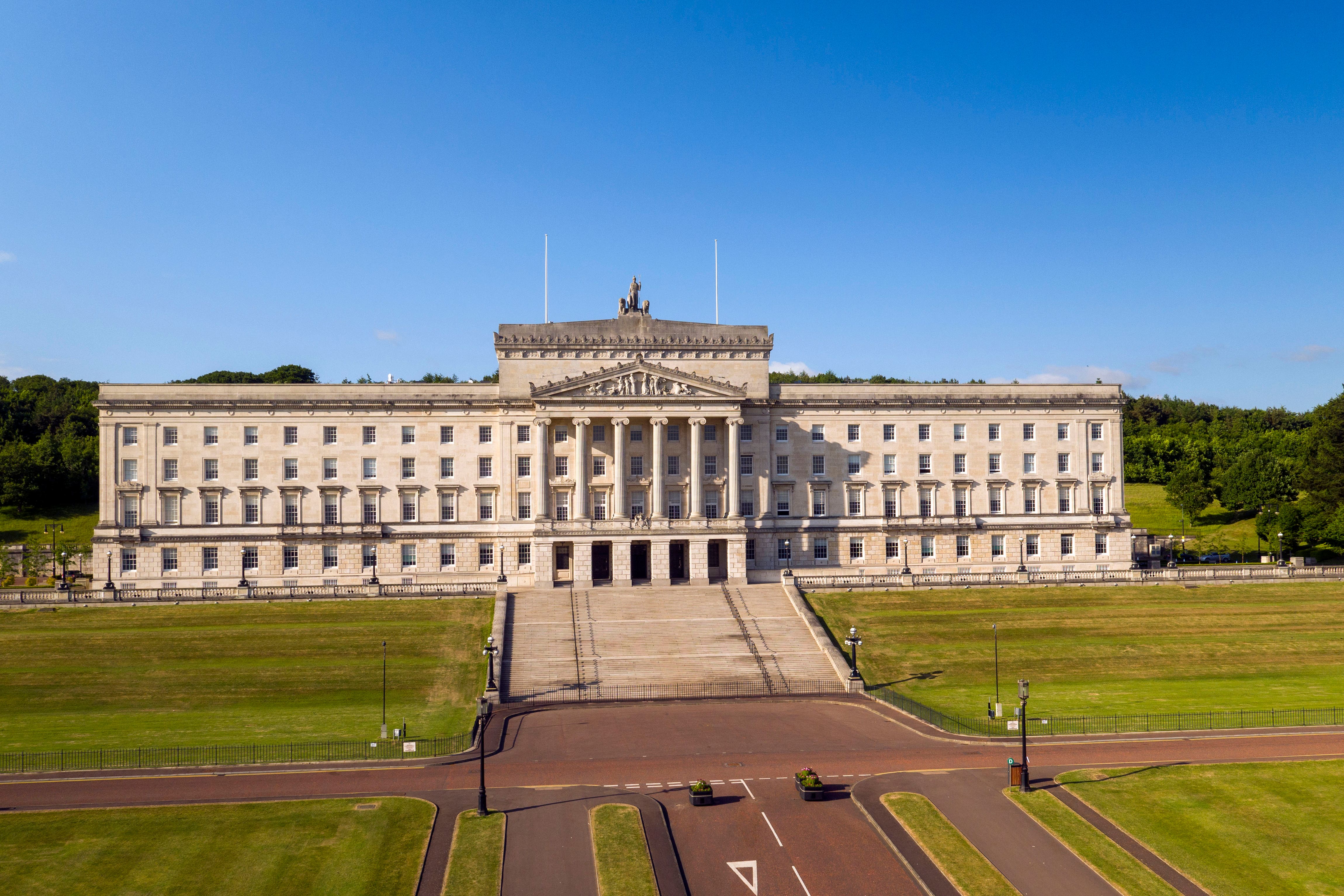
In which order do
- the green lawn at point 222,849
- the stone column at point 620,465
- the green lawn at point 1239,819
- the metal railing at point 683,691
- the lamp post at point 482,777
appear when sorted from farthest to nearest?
the stone column at point 620,465
the metal railing at point 683,691
the lamp post at point 482,777
the green lawn at point 1239,819
the green lawn at point 222,849

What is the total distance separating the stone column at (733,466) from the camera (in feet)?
271

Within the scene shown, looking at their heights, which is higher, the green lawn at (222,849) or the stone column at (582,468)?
the stone column at (582,468)

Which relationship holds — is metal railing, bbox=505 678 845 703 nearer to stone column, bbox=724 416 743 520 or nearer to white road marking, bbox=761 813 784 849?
white road marking, bbox=761 813 784 849

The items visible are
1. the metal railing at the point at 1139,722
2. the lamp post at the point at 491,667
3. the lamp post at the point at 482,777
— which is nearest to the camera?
the lamp post at the point at 482,777

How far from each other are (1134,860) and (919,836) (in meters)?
6.97

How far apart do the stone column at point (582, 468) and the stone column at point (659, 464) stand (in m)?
5.69

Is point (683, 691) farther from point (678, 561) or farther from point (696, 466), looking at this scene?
point (696, 466)

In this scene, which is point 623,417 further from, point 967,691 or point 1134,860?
point 1134,860

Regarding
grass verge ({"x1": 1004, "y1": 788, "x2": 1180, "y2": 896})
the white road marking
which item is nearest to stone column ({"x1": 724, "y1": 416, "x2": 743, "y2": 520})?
grass verge ({"x1": 1004, "y1": 788, "x2": 1180, "y2": 896})

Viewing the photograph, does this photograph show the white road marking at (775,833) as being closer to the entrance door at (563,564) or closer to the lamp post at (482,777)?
the lamp post at (482,777)

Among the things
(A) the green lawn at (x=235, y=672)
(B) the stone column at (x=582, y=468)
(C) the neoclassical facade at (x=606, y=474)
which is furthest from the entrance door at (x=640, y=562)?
(A) the green lawn at (x=235, y=672)

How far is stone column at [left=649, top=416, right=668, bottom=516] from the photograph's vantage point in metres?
81.3

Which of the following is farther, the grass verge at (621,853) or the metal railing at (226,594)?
the metal railing at (226,594)

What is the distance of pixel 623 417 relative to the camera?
267 feet
